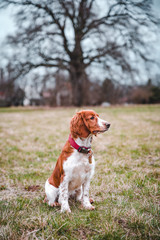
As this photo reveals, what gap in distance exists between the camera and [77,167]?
88.0 inches

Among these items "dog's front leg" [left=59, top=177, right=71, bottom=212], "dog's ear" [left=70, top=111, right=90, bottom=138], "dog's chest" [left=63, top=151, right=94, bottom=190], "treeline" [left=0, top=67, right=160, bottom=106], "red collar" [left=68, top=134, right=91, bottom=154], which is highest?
"treeline" [left=0, top=67, right=160, bottom=106]

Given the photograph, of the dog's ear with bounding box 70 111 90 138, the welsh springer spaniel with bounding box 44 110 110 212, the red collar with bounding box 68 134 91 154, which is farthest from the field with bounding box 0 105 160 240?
the dog's ear with bounding box 70 111 90 138

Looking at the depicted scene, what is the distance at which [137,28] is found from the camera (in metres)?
16.1

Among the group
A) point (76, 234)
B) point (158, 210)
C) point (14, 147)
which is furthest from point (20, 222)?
point (14, 147)

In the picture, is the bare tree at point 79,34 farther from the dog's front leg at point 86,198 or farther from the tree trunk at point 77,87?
the dog's front leg at point 86,198

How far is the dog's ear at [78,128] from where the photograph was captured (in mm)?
2265

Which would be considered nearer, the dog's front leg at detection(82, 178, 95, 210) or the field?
the field

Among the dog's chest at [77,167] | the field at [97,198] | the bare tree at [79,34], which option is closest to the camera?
the field at [97,198]

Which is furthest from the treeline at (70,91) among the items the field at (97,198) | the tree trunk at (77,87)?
the field at (97,198)

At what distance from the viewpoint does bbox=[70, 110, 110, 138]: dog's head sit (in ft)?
7.38

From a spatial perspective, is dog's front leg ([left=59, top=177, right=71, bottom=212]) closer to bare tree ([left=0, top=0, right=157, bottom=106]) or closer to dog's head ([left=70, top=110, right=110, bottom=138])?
dog's head ([left=70, top=110, right=110, bottom=138])

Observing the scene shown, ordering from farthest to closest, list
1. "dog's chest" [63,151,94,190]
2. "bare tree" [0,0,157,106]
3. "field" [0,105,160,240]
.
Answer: "bare tree" [0,0,157,106] → "dog's chest" [63,151,94,190] → "field" [0,105,160,240]

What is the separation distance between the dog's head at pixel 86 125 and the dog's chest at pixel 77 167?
0.85ft

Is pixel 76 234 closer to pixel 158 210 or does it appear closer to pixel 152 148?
pixel 158 210
